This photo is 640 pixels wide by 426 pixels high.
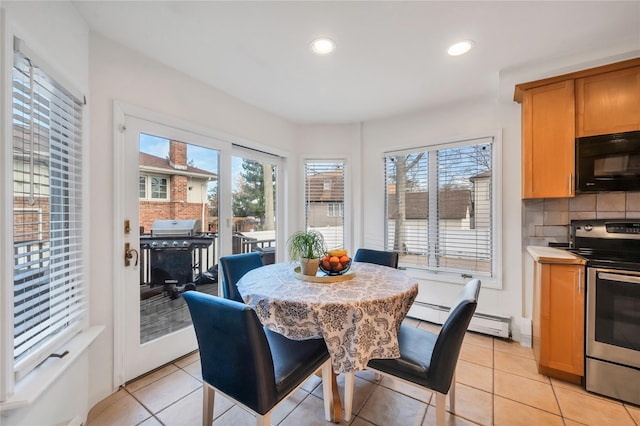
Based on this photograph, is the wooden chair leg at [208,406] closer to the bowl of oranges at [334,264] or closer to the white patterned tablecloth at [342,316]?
the white patterned tablecloth at [342,316]

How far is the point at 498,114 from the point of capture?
2.70 metres

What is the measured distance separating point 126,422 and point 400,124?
11.9 feet

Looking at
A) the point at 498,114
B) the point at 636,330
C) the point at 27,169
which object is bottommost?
the point at 636,330

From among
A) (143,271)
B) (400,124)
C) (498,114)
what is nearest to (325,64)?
(400,124)

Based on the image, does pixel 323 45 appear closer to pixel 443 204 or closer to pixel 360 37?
pixel 360 37

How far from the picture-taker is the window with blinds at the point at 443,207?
9.25ft

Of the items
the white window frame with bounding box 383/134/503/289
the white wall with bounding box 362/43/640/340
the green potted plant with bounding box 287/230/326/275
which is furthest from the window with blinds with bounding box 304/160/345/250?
the green potted plant with bounding box 287/230/326/275

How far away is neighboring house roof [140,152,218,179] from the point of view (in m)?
2.08

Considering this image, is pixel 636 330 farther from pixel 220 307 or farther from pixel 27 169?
pixel 27 169

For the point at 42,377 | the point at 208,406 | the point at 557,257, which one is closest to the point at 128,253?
the point at 42,377

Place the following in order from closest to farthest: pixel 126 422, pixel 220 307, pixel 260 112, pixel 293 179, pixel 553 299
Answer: pixel 220 307, pixel 126 422, pixel 553 299, pixel 260 112, pixel 293 179

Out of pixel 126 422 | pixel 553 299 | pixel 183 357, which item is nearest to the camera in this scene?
pixel 126 422

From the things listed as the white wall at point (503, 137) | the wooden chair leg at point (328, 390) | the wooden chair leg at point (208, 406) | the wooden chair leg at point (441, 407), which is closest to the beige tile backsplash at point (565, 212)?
the white wall at point (503, 137)

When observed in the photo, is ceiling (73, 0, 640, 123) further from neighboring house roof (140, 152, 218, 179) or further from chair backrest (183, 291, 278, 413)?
chair backrest (183, 291, 278, 413)
